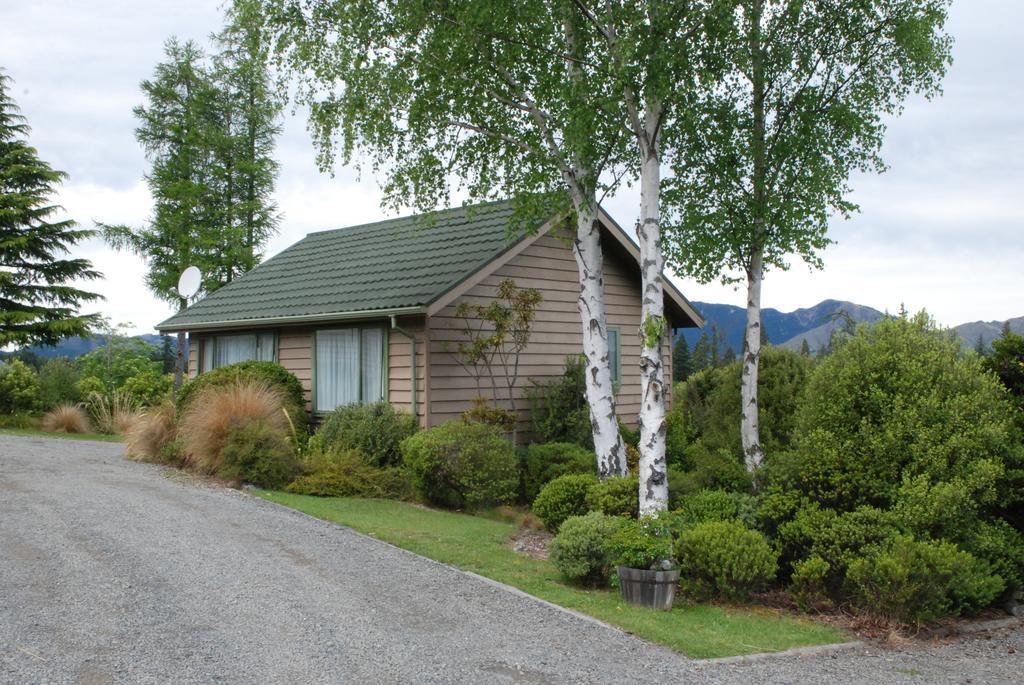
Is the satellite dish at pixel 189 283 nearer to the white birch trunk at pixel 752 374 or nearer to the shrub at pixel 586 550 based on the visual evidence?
the white birch trunk at pixel 752 374

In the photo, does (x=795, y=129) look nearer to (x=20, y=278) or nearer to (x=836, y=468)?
(x=836, y=468)

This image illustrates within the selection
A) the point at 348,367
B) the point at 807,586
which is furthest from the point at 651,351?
the point at 348,367

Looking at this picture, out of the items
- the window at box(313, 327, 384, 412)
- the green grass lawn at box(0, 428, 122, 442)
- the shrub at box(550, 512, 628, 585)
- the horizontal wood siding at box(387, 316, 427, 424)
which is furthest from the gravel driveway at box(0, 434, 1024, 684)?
the green grass lawn at box(0, 428, 122, 442)

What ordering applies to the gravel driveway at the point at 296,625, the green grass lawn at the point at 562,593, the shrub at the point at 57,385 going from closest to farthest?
the gravel driveway at the point at 296,625
the green grass lawn at the point at 562,593
the shrub at the point at 57,385

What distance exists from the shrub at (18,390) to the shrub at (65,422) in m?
1.67

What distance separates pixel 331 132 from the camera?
46.1 feet

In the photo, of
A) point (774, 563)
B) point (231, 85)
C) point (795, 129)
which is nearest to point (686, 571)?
point (774, 563)

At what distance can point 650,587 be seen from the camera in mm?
8055

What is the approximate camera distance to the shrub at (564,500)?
438 inches

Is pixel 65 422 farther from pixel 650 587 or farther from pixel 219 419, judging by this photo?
pixel 650 587

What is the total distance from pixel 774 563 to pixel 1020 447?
2941 millimetres

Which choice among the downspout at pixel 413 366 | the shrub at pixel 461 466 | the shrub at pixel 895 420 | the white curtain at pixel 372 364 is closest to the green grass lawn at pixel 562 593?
the shrub at pixel 461 466

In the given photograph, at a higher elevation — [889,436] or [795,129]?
[795,129]

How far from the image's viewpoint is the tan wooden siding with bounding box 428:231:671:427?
1539 cm
